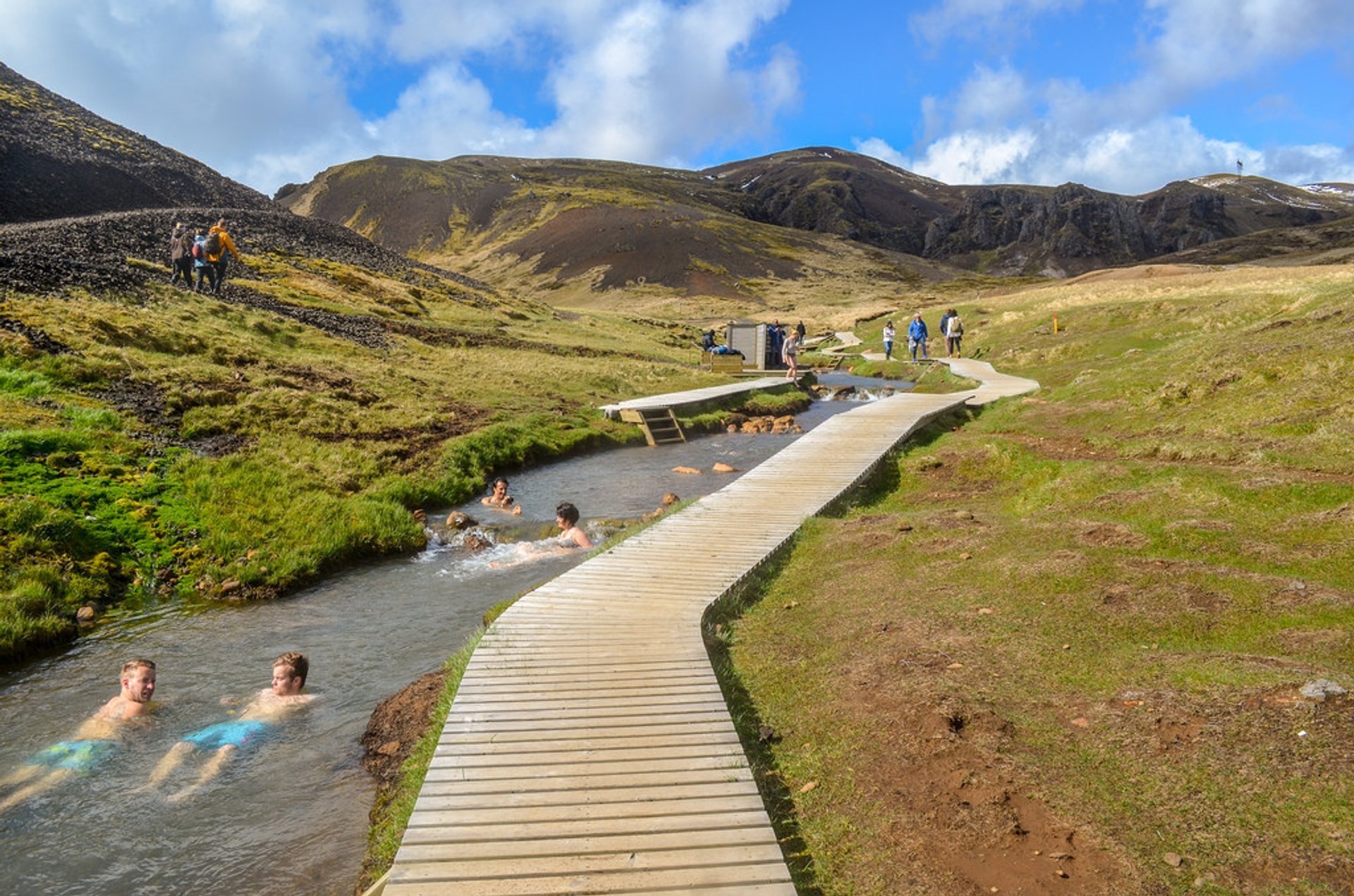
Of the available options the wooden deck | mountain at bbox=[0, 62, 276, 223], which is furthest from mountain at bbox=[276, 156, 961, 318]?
the wooden deck

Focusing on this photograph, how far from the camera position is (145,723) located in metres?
8.83

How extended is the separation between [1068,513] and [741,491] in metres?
A: 6.44

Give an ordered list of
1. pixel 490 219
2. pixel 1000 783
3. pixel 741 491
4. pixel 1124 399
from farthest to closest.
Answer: pixel 490 219 → pixel 1124 399 → pixel 741 491 → pixel 1000 783

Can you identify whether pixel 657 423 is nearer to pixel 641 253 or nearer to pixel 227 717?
pixel 227 717

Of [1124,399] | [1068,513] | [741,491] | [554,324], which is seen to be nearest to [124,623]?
[741,491]

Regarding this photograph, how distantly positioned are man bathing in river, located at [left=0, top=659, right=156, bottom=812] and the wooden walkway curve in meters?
3.70

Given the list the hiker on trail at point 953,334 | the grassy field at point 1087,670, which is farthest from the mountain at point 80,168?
the grassy field at point 1087,670

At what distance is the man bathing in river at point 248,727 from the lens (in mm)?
8031

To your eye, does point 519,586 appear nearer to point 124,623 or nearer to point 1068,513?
point 124,623

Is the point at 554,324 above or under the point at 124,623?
above

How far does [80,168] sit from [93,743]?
64643 mm

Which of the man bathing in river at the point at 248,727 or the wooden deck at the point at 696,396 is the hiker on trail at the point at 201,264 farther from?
the man bathing in river at the point at 248,727

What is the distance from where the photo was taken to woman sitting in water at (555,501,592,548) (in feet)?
51.5

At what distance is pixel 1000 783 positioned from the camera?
6094 millimetres
